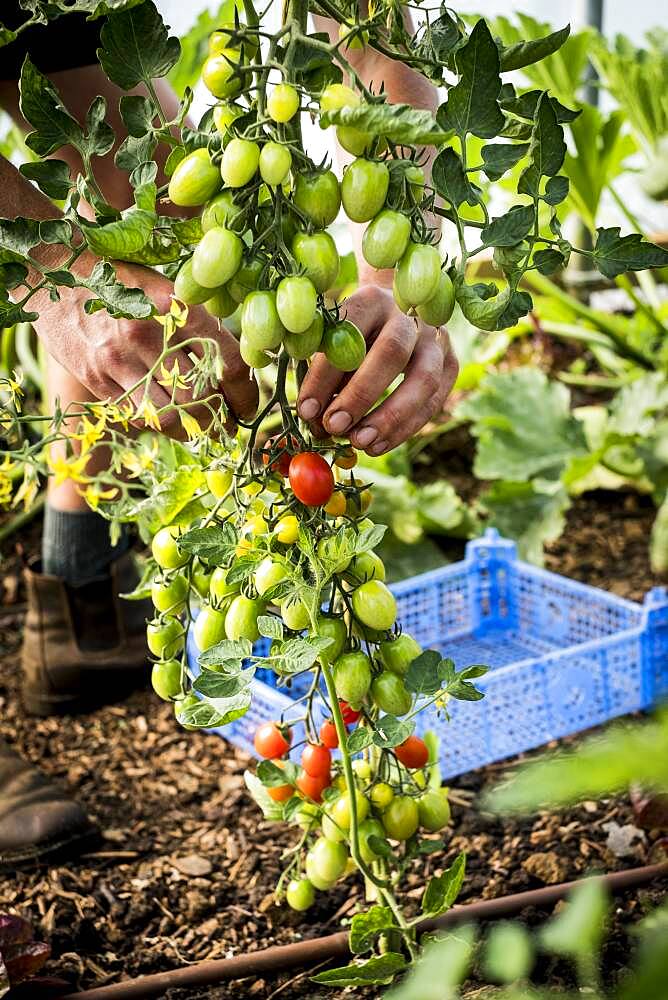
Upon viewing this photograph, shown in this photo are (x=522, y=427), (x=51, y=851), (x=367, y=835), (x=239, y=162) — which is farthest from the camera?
(x=522, y=427)

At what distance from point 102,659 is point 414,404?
3.50 feet

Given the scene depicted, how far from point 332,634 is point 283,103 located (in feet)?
1.33

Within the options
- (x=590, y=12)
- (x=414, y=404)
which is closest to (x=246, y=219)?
(x=414, y=404)

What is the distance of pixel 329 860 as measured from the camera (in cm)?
105

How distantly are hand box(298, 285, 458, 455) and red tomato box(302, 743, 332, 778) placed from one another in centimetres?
27

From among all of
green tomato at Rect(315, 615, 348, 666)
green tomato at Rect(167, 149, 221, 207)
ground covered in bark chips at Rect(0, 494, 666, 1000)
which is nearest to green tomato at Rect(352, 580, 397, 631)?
green tomato at Rect(315, 615, 348, 666)

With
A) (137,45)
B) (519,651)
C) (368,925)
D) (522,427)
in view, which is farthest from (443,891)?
(522,427)

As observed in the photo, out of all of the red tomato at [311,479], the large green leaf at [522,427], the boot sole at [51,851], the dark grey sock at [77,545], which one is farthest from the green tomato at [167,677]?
the large green leaf at [522,427]

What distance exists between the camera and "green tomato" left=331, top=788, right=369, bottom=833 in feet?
3.40

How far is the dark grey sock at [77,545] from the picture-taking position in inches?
73.3

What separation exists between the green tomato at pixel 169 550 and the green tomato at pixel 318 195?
1.08ft

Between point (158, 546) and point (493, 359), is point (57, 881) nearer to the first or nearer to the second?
point (158, 546)

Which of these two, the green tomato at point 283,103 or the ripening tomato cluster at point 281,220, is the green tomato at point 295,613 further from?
the green tomato at point 283,103

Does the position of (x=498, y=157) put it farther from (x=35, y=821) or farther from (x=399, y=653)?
(x=35, y=821)
